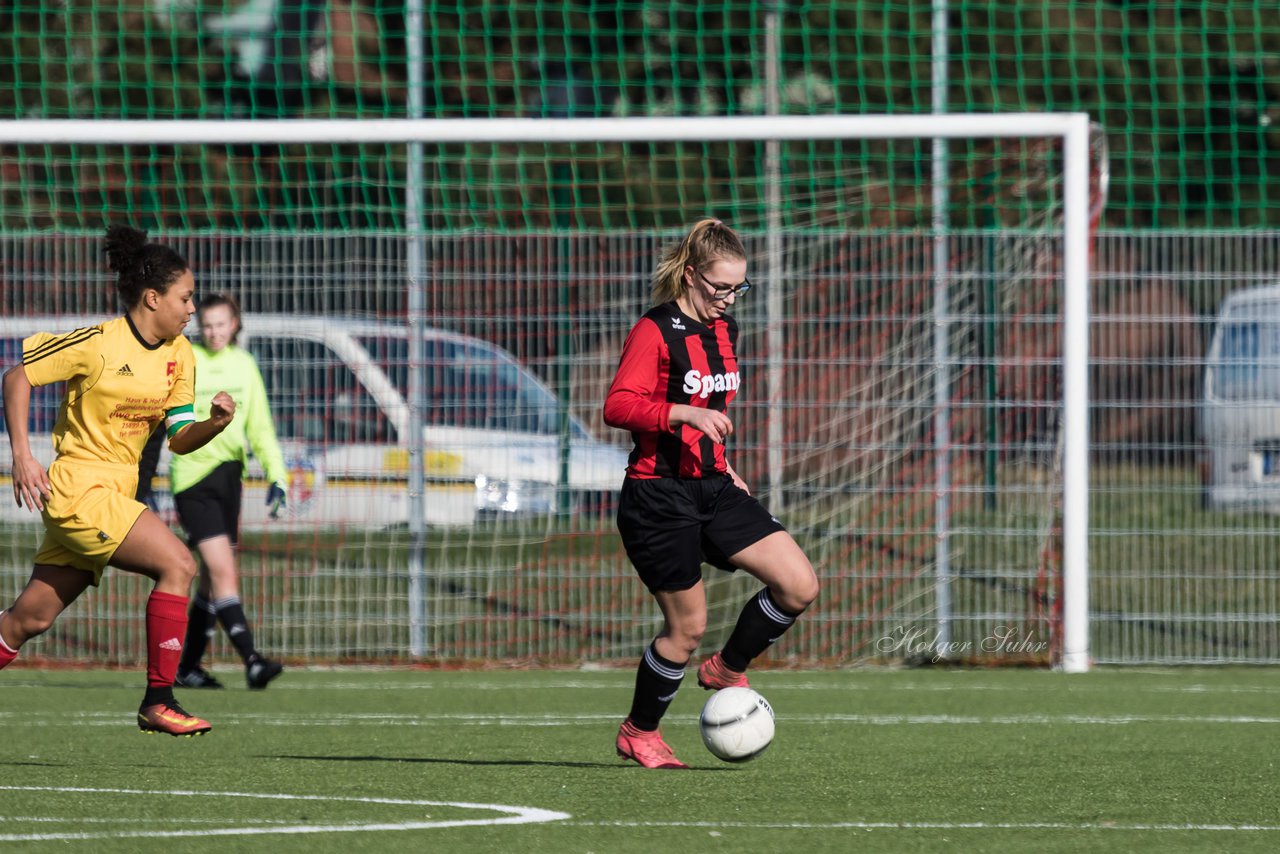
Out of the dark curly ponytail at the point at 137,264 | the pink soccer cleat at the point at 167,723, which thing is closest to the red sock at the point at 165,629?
the pink soccer cleat at the point at 167,723

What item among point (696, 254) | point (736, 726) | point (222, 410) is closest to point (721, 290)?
point (696, 254)

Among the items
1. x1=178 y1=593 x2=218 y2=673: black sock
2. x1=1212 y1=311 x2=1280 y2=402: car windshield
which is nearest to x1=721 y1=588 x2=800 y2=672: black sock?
x1=178 y1=593 x2=218 y2=673: black sock

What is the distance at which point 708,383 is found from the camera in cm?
645

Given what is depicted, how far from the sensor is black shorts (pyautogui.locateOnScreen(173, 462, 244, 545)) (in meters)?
9.17

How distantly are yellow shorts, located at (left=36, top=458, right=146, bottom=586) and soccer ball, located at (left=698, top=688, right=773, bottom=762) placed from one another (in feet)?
6.61

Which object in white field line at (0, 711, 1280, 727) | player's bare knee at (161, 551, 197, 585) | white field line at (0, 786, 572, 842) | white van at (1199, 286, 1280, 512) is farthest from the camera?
white van at (1199, 286, 1280, 512)

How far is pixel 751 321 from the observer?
35.0ft

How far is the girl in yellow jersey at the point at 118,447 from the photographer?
6.56 metres

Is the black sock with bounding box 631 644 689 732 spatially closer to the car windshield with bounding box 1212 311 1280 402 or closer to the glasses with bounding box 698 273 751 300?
the glasses with bounding box 698 273 751 300

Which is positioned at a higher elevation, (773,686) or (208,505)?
(208,505)

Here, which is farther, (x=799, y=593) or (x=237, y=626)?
(x=237, y=626)

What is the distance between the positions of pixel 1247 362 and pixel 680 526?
197 inches

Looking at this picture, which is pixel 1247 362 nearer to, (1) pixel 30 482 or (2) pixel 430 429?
(2) pixel 430 429

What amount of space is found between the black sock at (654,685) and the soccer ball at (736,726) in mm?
224
